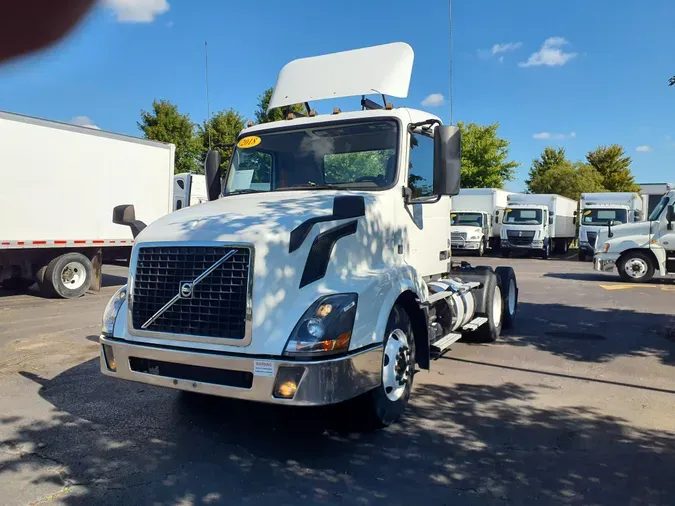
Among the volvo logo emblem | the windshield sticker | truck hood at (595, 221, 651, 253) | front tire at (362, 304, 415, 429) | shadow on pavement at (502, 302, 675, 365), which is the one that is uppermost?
the windshield sticker

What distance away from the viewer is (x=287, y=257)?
3871 millimetres

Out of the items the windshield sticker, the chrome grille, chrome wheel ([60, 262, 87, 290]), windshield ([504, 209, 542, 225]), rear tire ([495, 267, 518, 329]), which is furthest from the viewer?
windshield ([504, 209, 542, 225])

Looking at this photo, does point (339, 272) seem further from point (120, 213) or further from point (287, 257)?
point (120, 213)

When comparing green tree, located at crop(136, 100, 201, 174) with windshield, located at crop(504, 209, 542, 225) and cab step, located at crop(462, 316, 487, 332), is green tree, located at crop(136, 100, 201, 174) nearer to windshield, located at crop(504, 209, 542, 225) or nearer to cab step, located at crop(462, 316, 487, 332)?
windshield, located at crop(504, 209, 542, 225)

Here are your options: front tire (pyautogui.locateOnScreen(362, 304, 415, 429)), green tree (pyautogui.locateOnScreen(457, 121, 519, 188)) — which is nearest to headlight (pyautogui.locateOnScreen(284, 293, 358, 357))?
front tire (pyautogui.locateOnScreen(362, 304, 415, 429))

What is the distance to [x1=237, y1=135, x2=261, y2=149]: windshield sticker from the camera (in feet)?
18.9

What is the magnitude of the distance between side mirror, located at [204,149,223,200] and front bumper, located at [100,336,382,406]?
7.36ft

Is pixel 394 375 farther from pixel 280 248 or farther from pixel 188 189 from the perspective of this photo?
pixel 188 189

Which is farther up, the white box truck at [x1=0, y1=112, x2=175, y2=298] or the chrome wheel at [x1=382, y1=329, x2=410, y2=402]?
the white box truck at [x1=0, y1=112, x2=175, y2=298]

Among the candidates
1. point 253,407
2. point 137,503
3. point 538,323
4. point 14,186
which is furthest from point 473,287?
point 14,186

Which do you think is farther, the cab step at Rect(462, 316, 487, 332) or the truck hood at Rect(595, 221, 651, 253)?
the truck hood at Rect(595, 221, 651, 253)

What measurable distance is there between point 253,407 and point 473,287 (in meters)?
3.38

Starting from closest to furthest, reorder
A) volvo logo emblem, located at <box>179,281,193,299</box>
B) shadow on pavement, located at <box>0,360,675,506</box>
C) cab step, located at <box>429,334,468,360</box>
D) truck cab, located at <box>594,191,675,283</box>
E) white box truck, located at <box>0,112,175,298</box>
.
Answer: shadow on pavement, located at <box>0,360,675,506</box>, volvo logo emblem, located at <box>179,281,193,299</box>, cab step, located at <box>429,334,468,360</box>, white box truck, located at <box>0,112,175,298</box>, truck cab, located at <box>594,191,675,283</box>

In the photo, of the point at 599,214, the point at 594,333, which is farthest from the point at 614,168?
the point at 594,333
